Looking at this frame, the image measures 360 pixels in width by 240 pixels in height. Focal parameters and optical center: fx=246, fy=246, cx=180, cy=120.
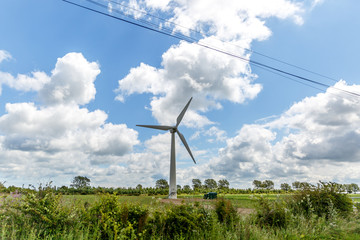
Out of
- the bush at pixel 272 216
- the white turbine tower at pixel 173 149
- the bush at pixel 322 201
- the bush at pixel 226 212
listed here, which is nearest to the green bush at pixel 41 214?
the bush at pixel 226 212

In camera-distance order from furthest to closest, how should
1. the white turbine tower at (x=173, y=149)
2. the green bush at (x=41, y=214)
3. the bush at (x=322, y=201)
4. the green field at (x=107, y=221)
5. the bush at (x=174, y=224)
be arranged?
1. the white turbine tower at (x=173, y=149)
2. the bush at (x=322, y=201)
3. the bush at (x=174, y=224)
4. the green bush at (x=41, y=214)
5. the green field at (x=107, y=221)

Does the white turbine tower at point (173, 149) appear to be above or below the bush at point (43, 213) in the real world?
above

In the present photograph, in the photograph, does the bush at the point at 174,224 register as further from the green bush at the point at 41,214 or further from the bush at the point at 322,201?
the bush at the point at 322,201

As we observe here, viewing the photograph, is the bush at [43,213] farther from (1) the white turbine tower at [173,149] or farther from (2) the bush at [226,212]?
(1) the white turbine tower at [173,149]

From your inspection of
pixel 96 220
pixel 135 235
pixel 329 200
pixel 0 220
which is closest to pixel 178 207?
pixel 135 235

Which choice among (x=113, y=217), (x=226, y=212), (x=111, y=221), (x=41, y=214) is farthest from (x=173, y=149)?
(x=41, y=214)

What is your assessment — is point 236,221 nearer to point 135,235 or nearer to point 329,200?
point 135,235

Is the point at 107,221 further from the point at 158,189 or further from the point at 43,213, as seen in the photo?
the point at 158,189

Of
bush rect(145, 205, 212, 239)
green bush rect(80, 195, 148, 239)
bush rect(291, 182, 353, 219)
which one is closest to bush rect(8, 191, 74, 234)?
green bush rect(80, 195, 148, 239)

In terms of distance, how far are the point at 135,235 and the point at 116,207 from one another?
0.94 metres

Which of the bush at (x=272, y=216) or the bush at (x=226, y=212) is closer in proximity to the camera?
the bush at (x=226, y=212)

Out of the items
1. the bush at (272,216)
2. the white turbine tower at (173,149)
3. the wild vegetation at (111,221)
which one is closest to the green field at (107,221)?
the wild vegetation at (111,221)

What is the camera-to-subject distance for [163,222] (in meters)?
7.31

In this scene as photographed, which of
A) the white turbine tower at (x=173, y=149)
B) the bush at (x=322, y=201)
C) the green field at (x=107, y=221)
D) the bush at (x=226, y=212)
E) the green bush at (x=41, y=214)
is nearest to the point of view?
the green field at (x=107, y=221)
